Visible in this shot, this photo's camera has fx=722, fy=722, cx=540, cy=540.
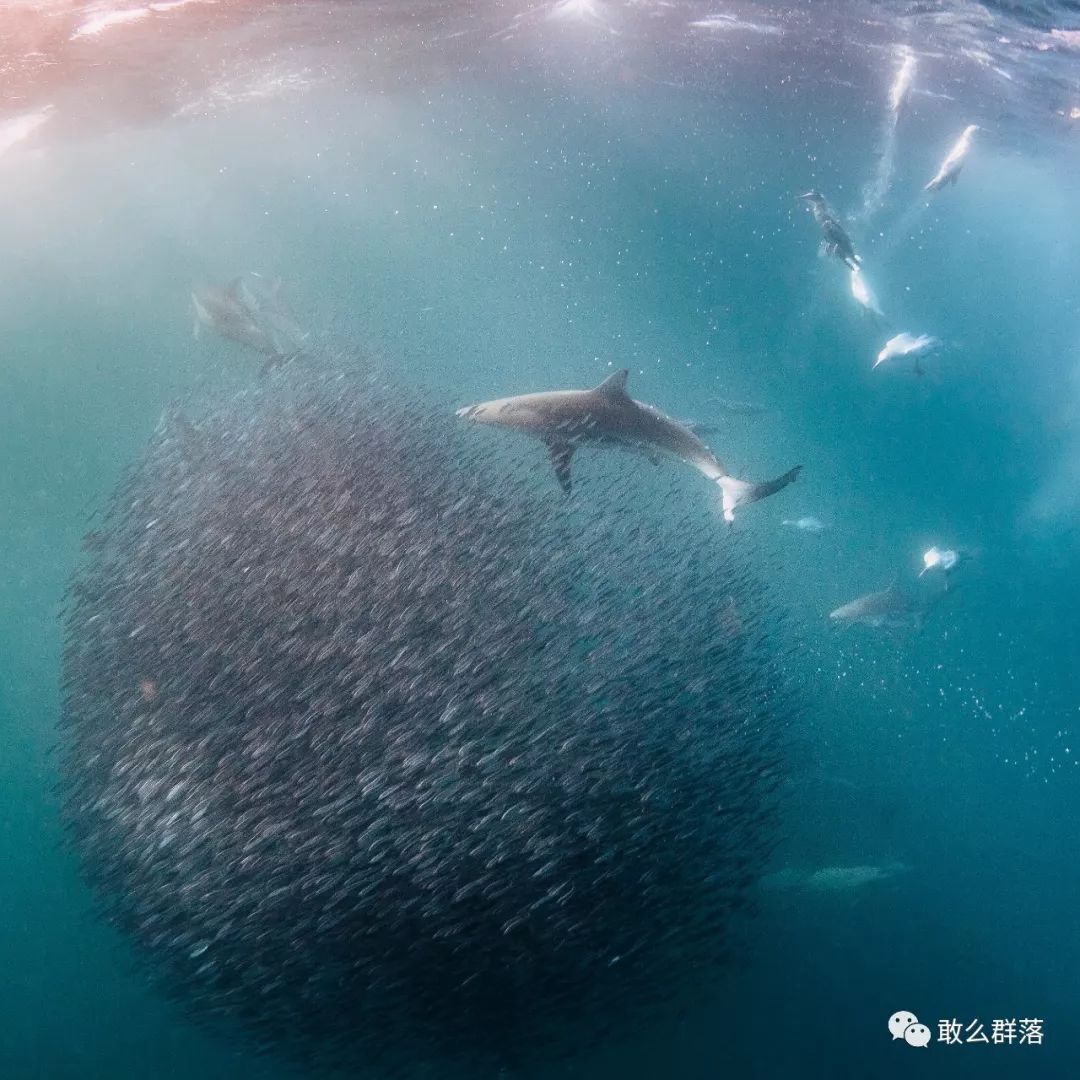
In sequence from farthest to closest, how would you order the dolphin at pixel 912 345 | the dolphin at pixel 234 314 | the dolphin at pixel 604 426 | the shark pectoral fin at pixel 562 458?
the dolphin at pixel 912 345 < the dolphin at pixel 234 314 < the shark pectoral fin at pixel 562 458 < the dolphin at pixel 604 426

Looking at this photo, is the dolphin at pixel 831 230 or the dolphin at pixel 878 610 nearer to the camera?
the dolphin at pixel 831 230

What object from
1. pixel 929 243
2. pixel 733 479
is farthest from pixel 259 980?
pixel 929 243

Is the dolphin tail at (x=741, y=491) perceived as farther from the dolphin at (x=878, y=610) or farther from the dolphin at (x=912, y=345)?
the dolphin at (x=878, y=610)

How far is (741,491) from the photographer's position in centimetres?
858

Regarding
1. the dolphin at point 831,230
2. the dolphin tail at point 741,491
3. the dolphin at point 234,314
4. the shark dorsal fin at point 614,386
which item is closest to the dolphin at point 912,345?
the dolphin at point 831,230

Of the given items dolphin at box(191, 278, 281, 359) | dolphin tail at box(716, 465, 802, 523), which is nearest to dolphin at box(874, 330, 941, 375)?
dolphin tail at box(716, 465, 802, 523)

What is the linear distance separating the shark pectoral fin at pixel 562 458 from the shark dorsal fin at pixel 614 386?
853 millimetres

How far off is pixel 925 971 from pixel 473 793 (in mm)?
11696

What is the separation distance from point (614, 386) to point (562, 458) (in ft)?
3.88

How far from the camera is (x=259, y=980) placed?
27.7 ft

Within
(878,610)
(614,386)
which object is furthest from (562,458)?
(878,610)

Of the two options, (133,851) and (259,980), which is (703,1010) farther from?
(133,851)

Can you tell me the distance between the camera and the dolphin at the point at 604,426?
28.1 ft

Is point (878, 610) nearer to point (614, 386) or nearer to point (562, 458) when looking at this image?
point (562, 458)
